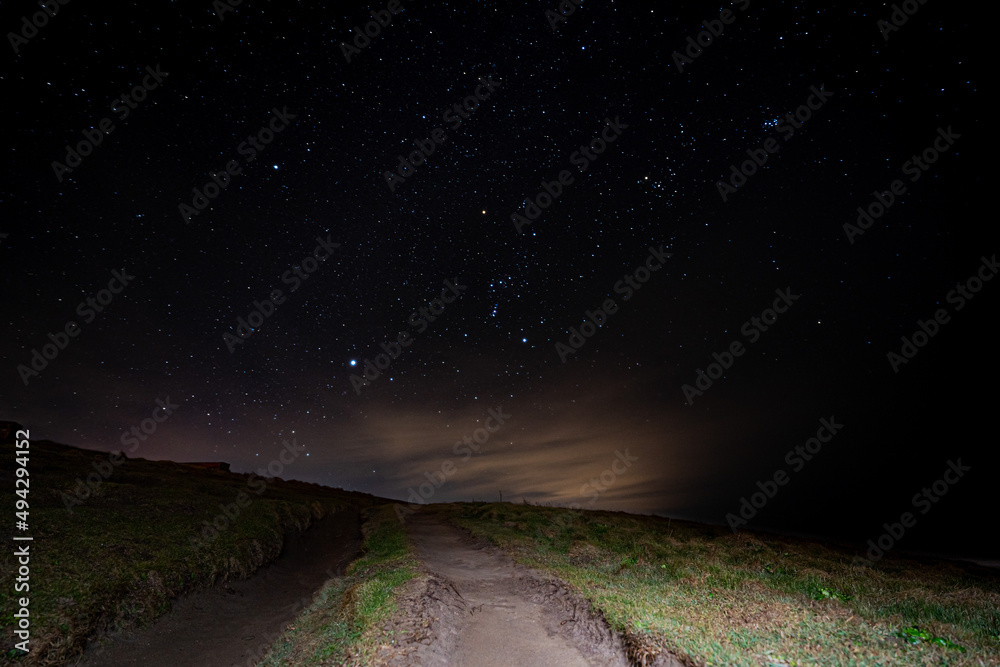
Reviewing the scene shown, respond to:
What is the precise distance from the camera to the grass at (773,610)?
663 cm

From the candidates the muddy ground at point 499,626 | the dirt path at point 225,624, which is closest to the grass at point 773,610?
the muddy ground at point 499,626

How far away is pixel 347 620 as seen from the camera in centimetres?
914

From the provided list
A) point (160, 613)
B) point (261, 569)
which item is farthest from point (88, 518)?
point (160, 613)

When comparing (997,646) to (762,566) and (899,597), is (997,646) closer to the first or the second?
(899,597)

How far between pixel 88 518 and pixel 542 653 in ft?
57.5

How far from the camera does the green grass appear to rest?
7.70 meters

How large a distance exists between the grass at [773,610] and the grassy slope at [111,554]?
34.3ft

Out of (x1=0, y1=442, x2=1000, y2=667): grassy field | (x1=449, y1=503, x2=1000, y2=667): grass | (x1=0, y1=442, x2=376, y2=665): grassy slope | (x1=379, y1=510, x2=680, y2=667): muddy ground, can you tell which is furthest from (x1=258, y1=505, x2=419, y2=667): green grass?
(x1=449, y1=503, x2=1000, y2=667): grass

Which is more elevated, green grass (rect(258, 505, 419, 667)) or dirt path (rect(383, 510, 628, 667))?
green grass (rect(258, 505, 419, 667))

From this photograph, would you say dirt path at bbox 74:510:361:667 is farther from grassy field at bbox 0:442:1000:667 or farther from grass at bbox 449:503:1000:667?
grass at bbox 449:503:1000:667

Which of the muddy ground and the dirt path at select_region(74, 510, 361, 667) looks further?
the dirt path at select_region(74, 510, 361, 667)

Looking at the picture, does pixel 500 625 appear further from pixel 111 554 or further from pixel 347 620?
pixel 111 554

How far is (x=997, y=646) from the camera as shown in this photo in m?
6.82

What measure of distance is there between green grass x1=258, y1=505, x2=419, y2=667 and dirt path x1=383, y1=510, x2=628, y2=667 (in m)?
0.54
